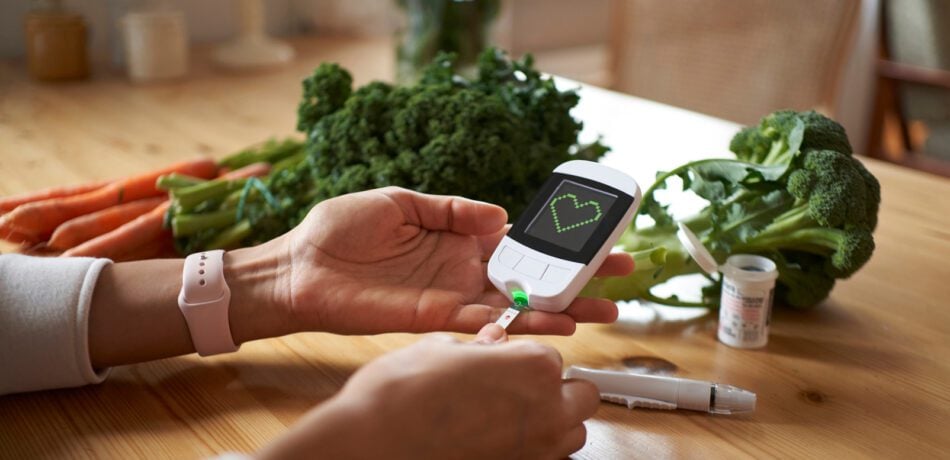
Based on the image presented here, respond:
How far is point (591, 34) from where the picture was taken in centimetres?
385

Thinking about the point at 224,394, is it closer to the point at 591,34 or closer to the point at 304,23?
the point at 304,23

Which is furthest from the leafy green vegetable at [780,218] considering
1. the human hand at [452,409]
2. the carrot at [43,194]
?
the carrot at [43,194]

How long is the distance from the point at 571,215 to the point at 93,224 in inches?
29.0

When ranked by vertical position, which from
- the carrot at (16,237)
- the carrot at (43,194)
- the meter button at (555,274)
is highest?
the meter button at (555,274)

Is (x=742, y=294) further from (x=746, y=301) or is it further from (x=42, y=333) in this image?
(x=42, y=333)

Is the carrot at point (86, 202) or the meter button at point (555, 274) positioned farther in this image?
the carrot at point (86, 202)

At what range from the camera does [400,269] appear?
3.26 feet

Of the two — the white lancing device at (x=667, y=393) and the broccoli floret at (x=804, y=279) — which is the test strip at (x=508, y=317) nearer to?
the white lancing device at (x=667, y=393)

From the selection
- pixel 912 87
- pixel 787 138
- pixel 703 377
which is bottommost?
pixel 703 377

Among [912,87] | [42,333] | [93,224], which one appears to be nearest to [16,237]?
[93,224]

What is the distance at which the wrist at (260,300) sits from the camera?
97cm

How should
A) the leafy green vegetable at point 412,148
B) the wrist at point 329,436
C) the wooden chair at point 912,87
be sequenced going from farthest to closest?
1. the wooden chair at point 912,87
2. the leafy green vegetable at point 412,148
3. the wrist at point 329,436

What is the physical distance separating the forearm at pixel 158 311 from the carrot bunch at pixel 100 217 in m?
0.26

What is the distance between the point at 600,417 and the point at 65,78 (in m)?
1.82
